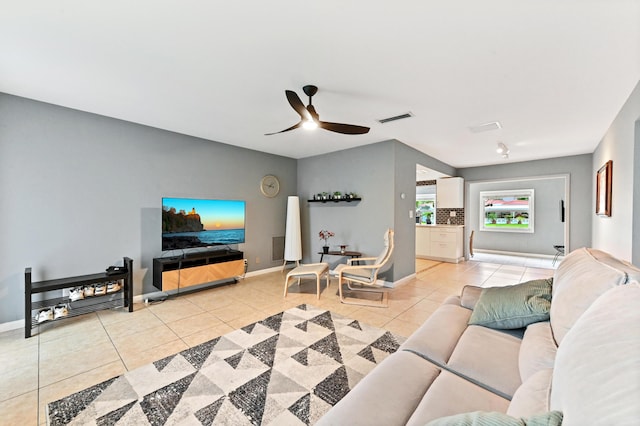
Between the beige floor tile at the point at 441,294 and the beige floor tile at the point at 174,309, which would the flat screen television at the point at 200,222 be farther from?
the beige floor tile at the point at 441,294

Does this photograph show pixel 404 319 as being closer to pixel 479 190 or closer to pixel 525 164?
pixel 525 164

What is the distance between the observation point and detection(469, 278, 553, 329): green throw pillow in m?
1.55

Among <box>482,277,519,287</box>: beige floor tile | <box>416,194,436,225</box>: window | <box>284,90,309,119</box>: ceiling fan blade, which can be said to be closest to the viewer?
<box>284,90,309,119</box>: ceiling fan blade

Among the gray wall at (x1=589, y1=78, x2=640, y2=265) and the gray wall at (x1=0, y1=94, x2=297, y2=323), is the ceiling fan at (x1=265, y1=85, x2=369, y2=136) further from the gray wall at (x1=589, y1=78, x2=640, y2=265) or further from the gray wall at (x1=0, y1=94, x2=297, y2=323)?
the gray wall at (x1=589, y1=78, x2=640, y2=265)

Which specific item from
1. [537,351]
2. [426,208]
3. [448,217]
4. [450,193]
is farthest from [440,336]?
[426,208]

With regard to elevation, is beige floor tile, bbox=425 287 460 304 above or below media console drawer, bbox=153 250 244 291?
below

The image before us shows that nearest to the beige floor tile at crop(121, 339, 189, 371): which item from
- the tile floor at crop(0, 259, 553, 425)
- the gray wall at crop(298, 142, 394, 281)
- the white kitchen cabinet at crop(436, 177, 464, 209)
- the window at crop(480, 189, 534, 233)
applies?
the tile floor at crop(0, 259, 553, 425)

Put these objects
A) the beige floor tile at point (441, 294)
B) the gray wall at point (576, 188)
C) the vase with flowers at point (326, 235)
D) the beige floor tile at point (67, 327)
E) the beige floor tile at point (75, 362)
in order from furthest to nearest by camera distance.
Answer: the gray wall at point (576, 188) < the vase with flowers at point (326, 235) < the beige floor tile at point (441, 294) < the beige floor tile at point (67, 327) < the beige floor tile at point (75, 362)

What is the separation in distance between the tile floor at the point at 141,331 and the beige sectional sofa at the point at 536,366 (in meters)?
1.36

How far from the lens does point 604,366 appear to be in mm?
572

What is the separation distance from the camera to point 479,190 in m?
8.37

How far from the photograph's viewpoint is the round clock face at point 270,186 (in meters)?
5.23

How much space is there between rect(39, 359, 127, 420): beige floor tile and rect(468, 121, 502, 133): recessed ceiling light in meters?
4.76

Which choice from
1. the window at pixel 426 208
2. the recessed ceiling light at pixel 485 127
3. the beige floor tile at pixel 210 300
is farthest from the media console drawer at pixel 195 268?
the window at pixel 426 208
